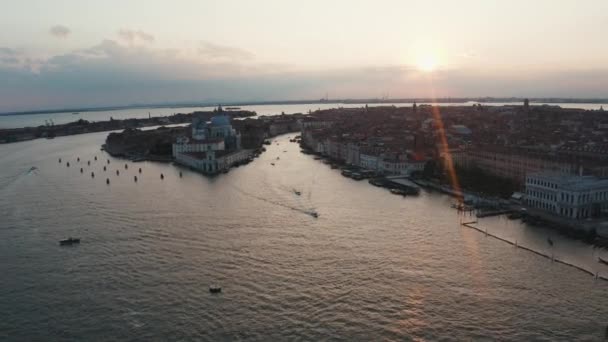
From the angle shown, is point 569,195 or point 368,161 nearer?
point 569,195

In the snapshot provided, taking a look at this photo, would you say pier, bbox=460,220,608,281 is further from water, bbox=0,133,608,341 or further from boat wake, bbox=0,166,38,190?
boat wake, bbox=0,166,38,190

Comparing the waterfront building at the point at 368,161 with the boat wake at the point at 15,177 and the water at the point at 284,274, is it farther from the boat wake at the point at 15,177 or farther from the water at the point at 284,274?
the boat wake at the point at 15,177

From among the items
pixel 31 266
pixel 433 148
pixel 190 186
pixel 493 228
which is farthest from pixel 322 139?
pixel 31 266

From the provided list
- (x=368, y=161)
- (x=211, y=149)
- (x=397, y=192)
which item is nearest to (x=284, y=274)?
(x=397, y=192)

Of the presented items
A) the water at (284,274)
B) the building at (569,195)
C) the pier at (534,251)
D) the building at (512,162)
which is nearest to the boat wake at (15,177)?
the water at (284,274)

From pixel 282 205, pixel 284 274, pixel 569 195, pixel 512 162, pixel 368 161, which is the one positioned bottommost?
pixel 284 274

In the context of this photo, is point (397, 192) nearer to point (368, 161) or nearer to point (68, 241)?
point (368, 161)
